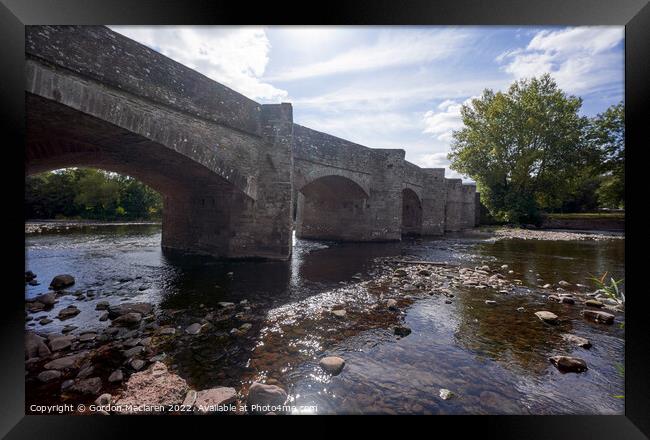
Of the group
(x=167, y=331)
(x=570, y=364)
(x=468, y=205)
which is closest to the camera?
(x=570, y=364)

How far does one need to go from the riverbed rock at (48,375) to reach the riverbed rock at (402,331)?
391cm

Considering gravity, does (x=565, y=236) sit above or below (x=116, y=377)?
above

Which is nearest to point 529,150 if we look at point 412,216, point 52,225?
point 412,216

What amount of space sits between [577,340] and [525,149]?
26.7 metres

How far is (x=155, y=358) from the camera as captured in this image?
3.04m

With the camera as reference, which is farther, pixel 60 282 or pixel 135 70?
pixel 60 282

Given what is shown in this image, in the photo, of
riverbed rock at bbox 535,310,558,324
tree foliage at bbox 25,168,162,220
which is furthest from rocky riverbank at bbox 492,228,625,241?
tree foliage at bbox 25,168,162,220

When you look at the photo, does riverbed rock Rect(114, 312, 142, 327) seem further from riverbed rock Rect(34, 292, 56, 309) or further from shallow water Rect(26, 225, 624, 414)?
riverbed rock Rect(34, 292, 56, 309)

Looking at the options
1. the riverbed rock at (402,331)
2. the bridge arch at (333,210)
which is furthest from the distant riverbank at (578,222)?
the riverbed rock at (402,331)

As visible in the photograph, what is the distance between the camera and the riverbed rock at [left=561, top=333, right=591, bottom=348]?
351cm

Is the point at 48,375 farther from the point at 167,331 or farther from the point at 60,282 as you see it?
the point at 60,282

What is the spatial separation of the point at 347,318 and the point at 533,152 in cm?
2775

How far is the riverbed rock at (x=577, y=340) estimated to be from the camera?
351 centimetres

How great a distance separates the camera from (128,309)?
451 cm
